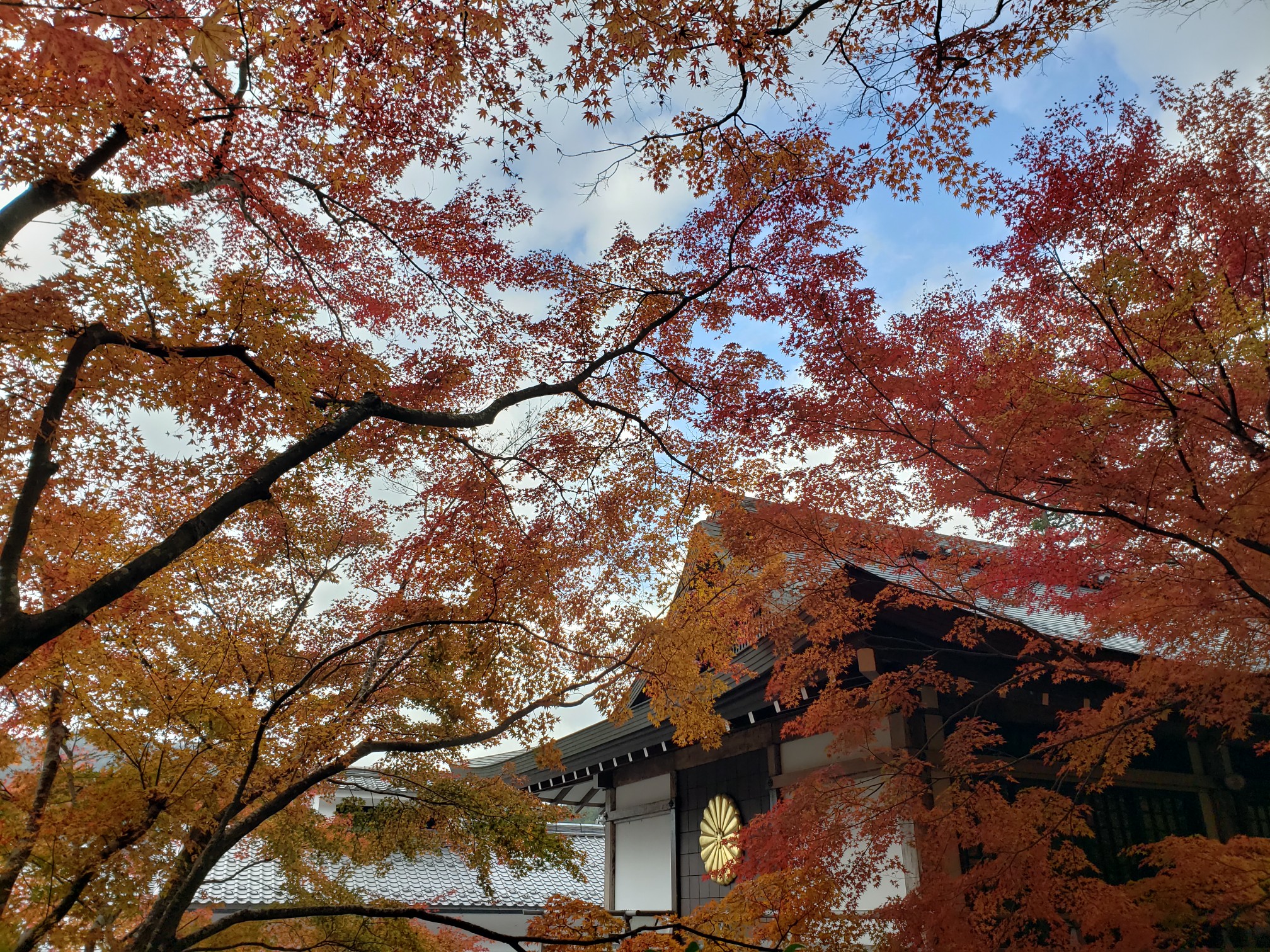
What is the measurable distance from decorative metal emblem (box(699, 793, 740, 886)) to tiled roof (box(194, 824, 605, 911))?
488cm

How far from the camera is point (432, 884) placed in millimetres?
16391

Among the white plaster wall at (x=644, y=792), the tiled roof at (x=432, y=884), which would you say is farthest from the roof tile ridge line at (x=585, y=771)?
the tiled roof at (x=432, y=884)

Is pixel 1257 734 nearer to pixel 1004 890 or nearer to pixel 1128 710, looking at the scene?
pixel 1128 710

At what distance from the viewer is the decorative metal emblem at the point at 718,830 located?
8.70m

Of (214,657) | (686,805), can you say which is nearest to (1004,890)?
(686,805)

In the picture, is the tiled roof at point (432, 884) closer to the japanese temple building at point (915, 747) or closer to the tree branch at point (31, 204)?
the japanese temple building at point (915, 747)

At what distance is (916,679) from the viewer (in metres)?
6.83

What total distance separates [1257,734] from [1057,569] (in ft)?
13.4

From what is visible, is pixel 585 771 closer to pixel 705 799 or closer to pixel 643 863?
pixel 643 863

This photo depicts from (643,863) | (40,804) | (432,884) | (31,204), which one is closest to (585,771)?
(643,863)

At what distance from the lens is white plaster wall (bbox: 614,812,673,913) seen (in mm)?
10281

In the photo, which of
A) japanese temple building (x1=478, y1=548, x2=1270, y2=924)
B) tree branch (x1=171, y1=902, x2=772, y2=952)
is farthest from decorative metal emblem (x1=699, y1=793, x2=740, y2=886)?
tree branch (x1=171, y1=902, x2=772, y2=952)

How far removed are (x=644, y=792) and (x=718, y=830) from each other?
2402 mm

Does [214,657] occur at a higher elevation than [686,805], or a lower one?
higher
